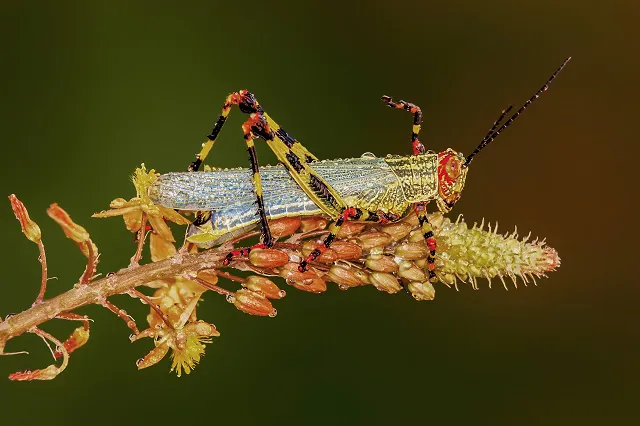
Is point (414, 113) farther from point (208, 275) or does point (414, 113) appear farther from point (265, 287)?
point (208, 275)

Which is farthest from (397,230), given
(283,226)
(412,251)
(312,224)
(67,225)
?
(67,225)

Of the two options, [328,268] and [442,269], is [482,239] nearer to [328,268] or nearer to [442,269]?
[442,269]

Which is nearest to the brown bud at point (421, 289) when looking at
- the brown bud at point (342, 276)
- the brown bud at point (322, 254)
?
the brown bud at point (342, 276)

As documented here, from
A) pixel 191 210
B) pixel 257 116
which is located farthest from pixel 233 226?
pixel 257 116

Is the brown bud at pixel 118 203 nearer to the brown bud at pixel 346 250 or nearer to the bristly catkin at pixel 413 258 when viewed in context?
the bristly catkin at pixel 413 258

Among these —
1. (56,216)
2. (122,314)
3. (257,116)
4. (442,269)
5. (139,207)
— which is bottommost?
(122,314)

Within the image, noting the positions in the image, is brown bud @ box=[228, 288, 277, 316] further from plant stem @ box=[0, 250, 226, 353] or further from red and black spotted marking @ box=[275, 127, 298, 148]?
red and black spotted marking @ box=[275, 127, 298, 148]

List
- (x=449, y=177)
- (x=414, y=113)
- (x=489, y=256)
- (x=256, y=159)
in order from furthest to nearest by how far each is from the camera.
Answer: (x=414, y=113) → (x=449, y=177) → (x=256, y=159) → (x=489, y=256)
